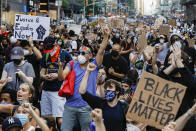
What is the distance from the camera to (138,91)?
15.6ft

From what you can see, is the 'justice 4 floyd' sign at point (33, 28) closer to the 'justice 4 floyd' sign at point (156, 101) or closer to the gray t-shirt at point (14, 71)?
the gray t-shirt at point (14, 71)

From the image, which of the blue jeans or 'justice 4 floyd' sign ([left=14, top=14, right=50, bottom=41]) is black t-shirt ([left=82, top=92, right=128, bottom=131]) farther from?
'justice 4 floyd' sign ([left=14, top=14, right=50, bottom=41])

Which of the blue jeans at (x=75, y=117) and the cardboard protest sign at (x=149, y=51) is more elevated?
the cardboard protest sign at (x=149, y=51)

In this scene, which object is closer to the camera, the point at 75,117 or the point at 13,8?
the point at 75,117

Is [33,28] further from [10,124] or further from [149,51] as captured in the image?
[10,124]

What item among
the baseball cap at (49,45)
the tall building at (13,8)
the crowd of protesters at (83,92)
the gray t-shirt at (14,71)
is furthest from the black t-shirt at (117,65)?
the tall building at (13,8)

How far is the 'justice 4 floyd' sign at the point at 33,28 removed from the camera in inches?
395

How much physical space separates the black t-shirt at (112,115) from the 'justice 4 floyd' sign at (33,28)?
487 centimetres

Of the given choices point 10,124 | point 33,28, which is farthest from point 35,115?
point 33,28

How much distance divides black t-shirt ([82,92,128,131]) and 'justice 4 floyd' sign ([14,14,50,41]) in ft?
16.0

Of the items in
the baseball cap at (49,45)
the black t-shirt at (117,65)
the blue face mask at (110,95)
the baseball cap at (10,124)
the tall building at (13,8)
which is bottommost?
the baseball cap at (10,124)

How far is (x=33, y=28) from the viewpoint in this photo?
10102 mm

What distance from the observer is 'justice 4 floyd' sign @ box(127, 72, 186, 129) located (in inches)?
180

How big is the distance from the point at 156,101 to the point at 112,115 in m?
0.75
